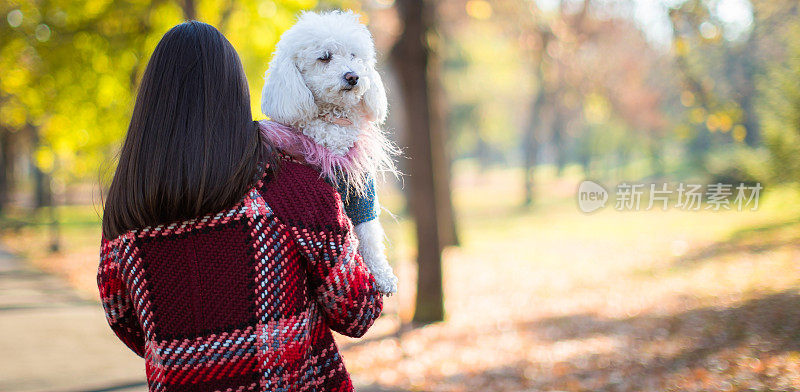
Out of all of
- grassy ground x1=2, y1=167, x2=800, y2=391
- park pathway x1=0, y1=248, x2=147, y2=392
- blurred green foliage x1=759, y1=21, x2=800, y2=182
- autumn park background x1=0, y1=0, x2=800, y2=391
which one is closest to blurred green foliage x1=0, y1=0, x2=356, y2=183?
autumn park background x1=0, y1=0, x2=800, y2=391

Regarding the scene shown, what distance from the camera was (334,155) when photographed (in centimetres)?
189

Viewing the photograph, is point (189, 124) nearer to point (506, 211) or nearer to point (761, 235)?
point (761, 235)

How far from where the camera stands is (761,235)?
44.9ft

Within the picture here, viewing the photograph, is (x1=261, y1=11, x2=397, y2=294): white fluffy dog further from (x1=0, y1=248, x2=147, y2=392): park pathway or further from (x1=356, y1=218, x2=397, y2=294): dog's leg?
(x1=0, y1=248, x2=147, y2=392): park pathway

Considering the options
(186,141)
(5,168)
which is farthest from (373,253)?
(5,168)

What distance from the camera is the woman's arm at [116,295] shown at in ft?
5.74

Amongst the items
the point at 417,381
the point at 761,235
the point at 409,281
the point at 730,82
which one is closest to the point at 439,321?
the point at 417,381

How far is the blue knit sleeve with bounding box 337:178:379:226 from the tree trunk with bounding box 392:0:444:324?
649cm

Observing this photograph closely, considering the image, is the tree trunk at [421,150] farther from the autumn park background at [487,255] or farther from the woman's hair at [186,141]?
the woman's hair at [186,141]

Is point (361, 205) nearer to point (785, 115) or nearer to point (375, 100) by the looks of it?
point (375, 100)

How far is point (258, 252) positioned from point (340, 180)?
37 centimetres

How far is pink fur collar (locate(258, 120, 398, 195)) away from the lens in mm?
1856

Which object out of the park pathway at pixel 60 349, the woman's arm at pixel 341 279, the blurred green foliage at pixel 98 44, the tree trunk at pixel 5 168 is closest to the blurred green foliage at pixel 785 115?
the blurred green foliage at pixel 98 44

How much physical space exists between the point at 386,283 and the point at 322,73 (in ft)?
2.30
